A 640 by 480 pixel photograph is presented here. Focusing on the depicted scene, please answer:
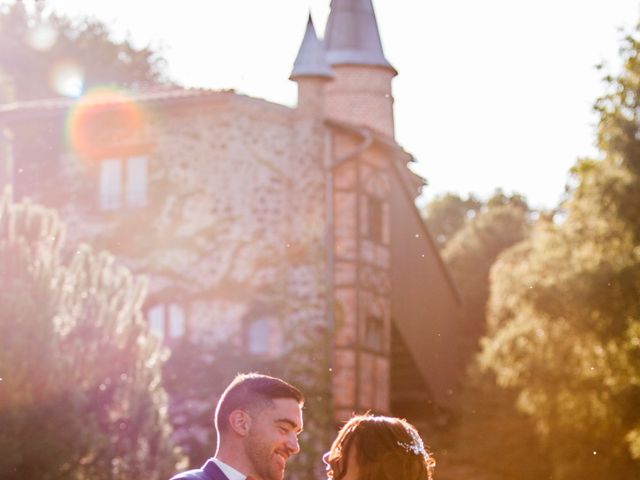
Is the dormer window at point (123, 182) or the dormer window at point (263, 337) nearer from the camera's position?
the dormer window at point (263, 337)

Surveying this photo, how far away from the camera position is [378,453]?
5.76 meters

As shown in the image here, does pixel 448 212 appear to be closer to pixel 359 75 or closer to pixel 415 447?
pixel 359 75

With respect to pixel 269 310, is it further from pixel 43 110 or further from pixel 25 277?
pixel 25 277

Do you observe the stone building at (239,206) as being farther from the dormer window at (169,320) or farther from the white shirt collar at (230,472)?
the white shirt collar at (230,472)

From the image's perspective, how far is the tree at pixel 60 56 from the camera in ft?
151

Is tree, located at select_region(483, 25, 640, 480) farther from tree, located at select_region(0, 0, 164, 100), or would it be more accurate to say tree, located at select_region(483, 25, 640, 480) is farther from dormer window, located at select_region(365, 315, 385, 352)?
tree, located at select_region(0, 0, 164, 100)

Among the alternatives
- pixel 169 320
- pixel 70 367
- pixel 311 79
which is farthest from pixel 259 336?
pixel 70 367

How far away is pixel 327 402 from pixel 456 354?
11.4m

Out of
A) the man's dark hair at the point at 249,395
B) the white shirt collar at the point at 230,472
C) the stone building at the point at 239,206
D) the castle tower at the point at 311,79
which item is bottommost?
the white shirt collar at the point at 230,472

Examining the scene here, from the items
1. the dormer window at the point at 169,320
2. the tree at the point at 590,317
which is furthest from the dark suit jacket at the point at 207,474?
the dormer window at the point at 169,320

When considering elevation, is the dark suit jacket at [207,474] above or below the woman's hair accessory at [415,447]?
below

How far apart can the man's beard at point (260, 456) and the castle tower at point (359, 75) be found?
3325 centimetres

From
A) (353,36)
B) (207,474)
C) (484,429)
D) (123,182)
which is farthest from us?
(353,36)

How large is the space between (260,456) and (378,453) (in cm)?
86
